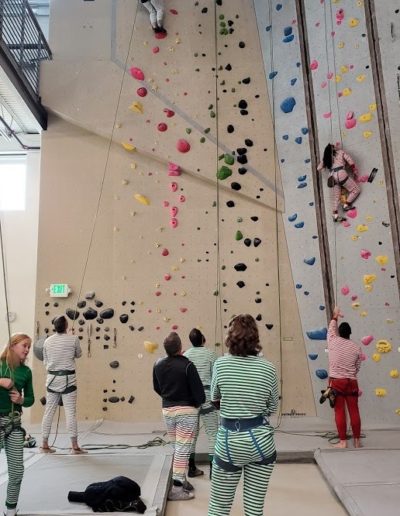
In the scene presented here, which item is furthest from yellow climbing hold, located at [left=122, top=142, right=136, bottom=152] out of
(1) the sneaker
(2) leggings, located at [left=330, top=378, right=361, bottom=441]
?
(1) the sneaker

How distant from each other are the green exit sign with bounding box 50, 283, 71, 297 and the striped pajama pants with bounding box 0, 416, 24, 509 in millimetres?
3240

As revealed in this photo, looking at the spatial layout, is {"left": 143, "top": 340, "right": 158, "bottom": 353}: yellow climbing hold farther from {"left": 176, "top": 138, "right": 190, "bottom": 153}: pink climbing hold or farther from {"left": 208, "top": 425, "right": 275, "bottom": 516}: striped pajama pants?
{"left": 208, "top": 425, "right": 275, "bottom": 516}: striped pajama pants

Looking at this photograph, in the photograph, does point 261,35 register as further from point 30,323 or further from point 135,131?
point 30,323

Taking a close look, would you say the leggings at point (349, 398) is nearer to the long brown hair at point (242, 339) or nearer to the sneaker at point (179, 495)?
the sneaker at point (179, 495)

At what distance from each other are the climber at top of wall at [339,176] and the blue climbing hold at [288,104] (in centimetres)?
89

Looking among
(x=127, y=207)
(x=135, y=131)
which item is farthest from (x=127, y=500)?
(x=135, y=131)

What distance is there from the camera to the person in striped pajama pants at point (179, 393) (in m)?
2.96

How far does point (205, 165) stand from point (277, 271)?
1518 mm

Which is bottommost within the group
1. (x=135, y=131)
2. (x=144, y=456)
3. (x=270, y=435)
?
(x=144, y=456)

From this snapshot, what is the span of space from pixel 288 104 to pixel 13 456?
464 centimetres

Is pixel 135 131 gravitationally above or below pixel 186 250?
above

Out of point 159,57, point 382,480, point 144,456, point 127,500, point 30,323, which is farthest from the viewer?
point 30,323

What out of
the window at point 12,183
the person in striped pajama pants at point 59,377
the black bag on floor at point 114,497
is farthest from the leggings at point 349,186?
the window at point 12,183

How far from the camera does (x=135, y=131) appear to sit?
5.88 metres
